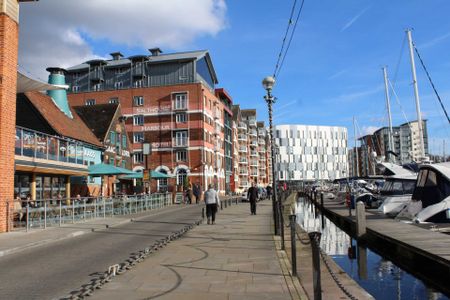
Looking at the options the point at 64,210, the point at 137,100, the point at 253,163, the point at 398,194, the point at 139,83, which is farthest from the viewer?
the point at 253,163

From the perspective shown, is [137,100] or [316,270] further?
[137,100]

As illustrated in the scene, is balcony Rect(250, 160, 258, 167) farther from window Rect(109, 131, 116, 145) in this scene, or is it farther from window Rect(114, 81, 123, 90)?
window Rect(109, 131, 116, 145)

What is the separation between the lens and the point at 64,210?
1975cm

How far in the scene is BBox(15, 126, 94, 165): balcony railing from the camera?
810 inches

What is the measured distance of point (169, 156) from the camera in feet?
211

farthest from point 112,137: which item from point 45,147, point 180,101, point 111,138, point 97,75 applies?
point 97,75

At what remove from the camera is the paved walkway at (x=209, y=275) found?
7238 millimetres

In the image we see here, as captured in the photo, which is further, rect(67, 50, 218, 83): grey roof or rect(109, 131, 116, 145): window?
rect(67, 50, 218, 83): grey roof

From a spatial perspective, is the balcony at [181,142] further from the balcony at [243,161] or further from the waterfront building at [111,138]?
the balcony at [243,161]

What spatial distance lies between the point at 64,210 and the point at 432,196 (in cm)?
1713

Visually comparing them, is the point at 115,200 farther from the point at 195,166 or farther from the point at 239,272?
the point at 195,166

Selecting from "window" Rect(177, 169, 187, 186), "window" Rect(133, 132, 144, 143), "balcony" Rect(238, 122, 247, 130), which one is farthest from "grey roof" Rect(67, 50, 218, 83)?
"balcony" Rect(238, 122, 247, 130)

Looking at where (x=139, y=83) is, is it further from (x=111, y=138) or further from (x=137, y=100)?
(x=111, y=138)

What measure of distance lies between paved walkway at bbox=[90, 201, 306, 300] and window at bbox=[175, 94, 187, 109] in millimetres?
50931
